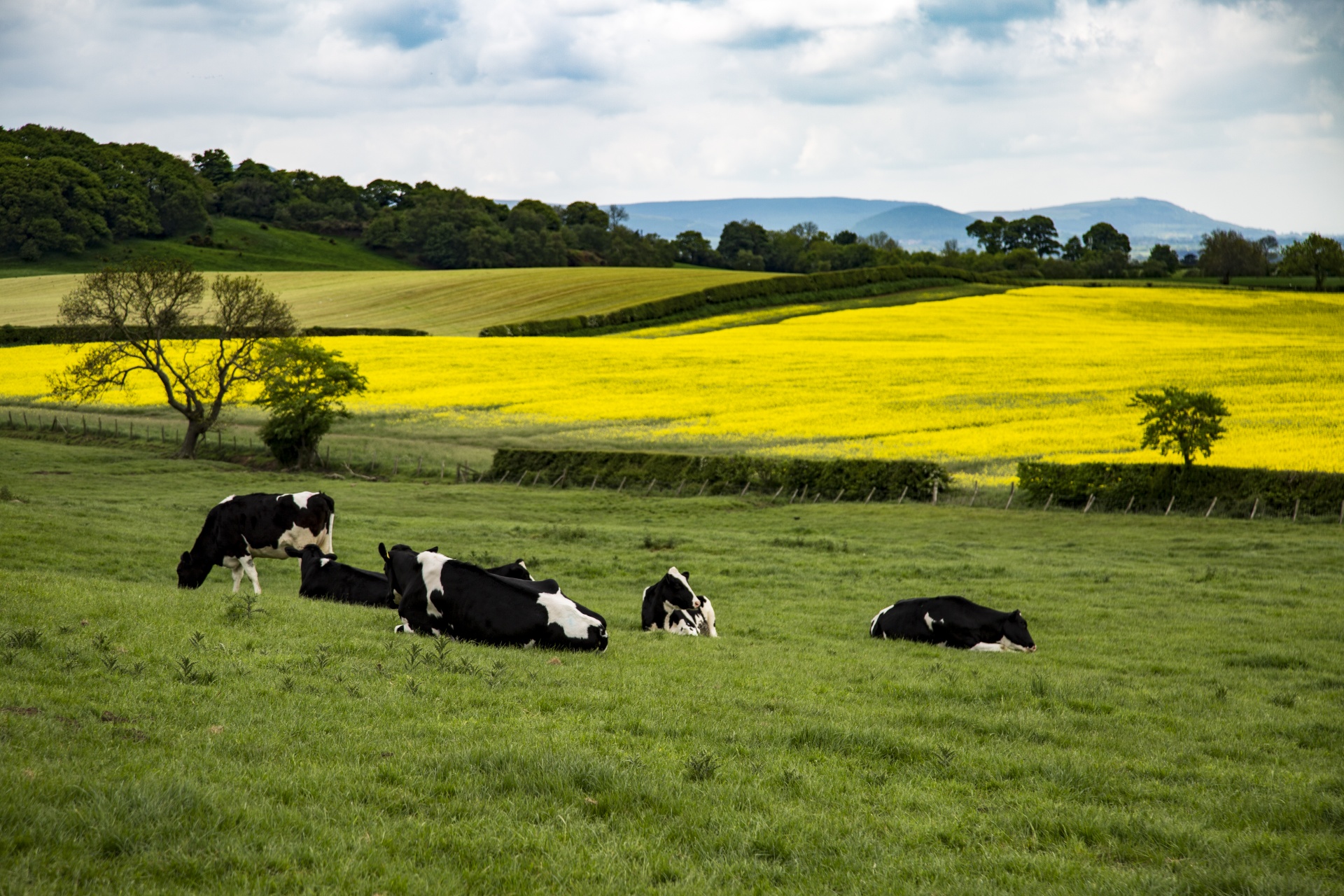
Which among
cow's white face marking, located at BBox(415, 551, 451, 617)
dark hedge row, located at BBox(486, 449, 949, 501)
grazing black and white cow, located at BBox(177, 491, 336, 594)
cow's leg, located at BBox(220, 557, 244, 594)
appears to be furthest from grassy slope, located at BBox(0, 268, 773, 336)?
cow's white face marking, located at BBox(415, 551, 451, 617)

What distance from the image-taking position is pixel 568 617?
1230 centimetres

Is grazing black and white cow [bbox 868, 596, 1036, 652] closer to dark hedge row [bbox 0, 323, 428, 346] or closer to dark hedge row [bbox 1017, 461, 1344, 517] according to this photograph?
dark hedge row [bbox 1017, 461, 1344, 517]

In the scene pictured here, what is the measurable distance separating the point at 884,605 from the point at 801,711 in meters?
9.20

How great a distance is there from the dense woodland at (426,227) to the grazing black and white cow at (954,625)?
10508cm

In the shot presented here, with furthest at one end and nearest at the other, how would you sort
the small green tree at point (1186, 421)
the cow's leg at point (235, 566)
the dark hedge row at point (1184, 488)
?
the small green tree at point (1186, 421), the dark hedge row at point (1184, 488), the cow's leg at point (235, 566)

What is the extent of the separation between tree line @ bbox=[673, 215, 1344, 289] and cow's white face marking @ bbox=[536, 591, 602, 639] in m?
109

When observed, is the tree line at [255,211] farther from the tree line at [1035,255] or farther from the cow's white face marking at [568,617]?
the cow's white face marking at [568,617]

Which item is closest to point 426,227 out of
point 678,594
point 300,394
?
point 300,394

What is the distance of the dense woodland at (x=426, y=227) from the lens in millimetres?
127000

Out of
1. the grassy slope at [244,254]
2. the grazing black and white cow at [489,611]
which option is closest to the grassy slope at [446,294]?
the grassy slope at [244,254]

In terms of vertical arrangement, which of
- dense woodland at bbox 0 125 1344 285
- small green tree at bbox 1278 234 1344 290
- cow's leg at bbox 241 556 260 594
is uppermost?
dense woodland at bbox 0 125 1344 285

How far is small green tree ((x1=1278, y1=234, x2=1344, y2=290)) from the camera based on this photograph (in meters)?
100

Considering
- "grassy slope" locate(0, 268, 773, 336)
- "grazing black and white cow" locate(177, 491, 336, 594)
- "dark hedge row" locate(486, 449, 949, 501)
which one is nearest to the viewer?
"grazing black and white cow" locate(177, 491, 336, 594)

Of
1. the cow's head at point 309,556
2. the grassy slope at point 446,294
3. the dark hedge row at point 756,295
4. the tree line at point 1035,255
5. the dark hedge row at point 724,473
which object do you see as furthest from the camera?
the tree line at point 1035,255
